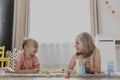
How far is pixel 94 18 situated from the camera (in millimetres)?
3820

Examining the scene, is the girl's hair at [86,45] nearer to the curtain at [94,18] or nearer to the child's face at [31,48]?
the child's face at [31,48]

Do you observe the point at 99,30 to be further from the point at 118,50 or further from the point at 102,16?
the point at 118,50

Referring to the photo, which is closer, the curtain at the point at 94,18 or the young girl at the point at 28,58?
the young girl at the point at 28,58

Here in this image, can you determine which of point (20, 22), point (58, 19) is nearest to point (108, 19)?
point (58, 19)

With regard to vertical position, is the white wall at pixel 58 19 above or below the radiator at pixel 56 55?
above

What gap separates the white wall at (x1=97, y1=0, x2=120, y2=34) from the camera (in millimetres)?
3896

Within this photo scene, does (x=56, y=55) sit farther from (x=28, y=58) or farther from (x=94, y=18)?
(x=28, y=58)

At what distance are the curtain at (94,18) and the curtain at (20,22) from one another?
1.20 meters

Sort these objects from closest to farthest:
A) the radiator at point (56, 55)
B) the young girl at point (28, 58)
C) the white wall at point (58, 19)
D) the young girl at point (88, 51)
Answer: the young girl at point (88, 51), the young girl at point (28, 58), the radiator at point (56, 55), the white wall at point (58, 19)

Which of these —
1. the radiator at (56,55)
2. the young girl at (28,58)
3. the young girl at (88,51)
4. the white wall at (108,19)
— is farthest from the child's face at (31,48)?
the white wall at (108,19)

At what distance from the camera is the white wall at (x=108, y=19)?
3.90m

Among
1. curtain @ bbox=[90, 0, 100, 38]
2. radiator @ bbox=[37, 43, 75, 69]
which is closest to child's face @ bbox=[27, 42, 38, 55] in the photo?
radiator @ bbox=[37, 43, 75, 69]

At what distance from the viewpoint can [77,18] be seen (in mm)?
3889

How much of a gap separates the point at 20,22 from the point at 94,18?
1367 mm
